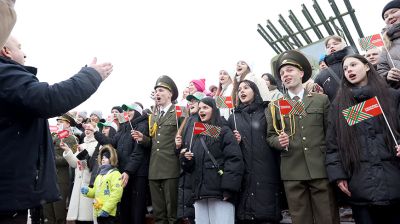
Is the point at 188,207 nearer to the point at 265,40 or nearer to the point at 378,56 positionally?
the point at 378,56

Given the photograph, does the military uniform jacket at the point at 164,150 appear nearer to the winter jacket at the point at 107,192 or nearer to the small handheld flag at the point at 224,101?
the winter jacket at the point at 107,192

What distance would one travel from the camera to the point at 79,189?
6680 mm

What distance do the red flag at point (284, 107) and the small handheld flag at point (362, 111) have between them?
0.70 metres

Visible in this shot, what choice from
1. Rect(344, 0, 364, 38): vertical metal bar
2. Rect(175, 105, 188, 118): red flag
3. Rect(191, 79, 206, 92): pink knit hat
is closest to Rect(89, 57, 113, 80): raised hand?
Rect(175, 105, 188, 118): red flag

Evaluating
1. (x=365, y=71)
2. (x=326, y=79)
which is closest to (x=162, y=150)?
(x=326, y=79)

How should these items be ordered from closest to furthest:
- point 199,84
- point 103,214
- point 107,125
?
point 103,214 < point 199,84 < point 107,125

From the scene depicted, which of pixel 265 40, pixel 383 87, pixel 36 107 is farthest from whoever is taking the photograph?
pixel 265 40

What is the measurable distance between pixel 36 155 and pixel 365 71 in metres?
3.09

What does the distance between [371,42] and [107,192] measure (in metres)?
4.21

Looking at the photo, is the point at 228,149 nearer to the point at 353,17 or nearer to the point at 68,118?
the point at 68,118

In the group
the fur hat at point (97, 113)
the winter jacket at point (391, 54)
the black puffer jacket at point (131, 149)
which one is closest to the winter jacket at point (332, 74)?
the winter jacket at point (391, 54)

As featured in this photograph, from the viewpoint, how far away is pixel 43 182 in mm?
2381

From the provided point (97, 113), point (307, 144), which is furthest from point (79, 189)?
point (307, 144)

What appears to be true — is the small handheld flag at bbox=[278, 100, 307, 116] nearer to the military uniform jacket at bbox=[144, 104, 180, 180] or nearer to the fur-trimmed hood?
the military uniform jacket at bbox=[144, 104, 180, 180]
